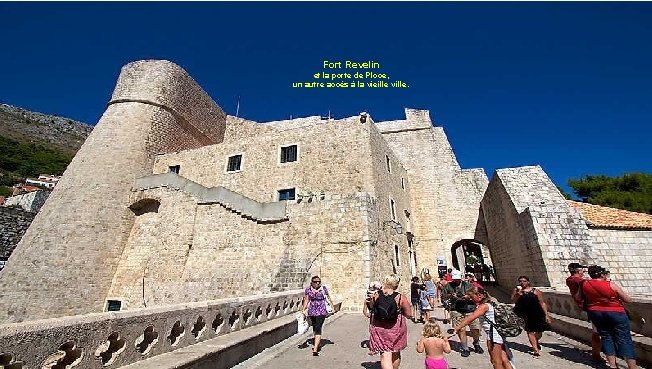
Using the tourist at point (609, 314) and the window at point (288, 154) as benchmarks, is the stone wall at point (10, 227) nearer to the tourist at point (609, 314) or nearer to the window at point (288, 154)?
the window at point (288, 154)

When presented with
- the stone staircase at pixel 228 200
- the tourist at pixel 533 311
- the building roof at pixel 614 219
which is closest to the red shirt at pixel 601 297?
the tourist at pixel 533 311

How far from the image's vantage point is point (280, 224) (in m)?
12.6

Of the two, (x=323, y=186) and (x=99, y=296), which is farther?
(x=323, y=186)

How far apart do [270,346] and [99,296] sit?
13775 millimetres

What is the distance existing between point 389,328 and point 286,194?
13.6 m

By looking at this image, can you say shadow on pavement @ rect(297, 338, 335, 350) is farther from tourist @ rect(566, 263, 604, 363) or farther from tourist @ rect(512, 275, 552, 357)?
tourist @ rect(566, 263, 604, 363)

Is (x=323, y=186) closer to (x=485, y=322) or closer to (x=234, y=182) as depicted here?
(x=234, y=182)

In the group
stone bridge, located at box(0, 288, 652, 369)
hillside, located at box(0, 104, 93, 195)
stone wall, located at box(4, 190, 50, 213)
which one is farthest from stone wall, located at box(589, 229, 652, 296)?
hillside, located at box(0, 104, 93, 195)

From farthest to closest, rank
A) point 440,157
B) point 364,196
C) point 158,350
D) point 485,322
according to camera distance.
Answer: point 440,157
point 364,196
point 485,322
point 158,350

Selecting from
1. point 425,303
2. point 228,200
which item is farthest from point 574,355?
point 228,200

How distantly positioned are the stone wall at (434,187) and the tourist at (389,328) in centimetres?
1741

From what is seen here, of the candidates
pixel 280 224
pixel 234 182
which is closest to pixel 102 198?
pixel 234 182

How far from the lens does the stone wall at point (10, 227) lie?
56.0 feet

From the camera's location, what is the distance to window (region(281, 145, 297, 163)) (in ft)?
57.7
